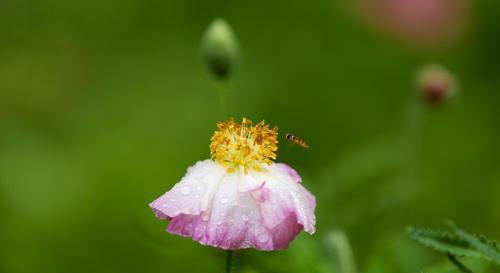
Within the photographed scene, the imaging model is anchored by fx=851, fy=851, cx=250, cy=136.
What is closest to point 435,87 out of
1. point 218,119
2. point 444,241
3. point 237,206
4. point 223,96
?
point 223,96

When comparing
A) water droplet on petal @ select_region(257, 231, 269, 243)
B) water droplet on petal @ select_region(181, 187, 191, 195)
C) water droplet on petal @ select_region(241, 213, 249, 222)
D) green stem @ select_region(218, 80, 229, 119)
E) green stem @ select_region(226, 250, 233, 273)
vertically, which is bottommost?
green stem @ select_region(226, 250, 233, 273)

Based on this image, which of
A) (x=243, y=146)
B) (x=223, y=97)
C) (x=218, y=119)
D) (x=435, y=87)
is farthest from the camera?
(x=218, y=119)

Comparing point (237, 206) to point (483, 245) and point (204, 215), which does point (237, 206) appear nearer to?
point (204, 215)

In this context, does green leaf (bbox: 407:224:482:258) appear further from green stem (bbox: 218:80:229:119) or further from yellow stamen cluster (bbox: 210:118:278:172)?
green stem (bbox: 218:80:229:119)

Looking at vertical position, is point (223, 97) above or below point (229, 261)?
above

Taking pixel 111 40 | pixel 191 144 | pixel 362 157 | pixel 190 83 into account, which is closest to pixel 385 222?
pixel 362 157

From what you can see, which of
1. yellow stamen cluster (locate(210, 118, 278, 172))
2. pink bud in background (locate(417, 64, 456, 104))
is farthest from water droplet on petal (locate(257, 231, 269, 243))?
pink bud in background (locate(417, 64, 456, 104))
